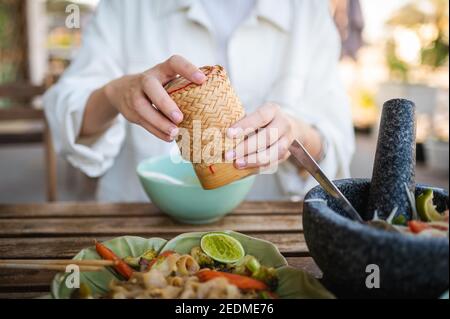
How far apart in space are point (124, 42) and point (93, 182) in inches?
76.9

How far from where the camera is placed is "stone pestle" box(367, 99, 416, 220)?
702 millimetres

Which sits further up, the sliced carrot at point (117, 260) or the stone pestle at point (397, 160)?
the stone pestle at point (397, 160)

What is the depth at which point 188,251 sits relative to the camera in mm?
800

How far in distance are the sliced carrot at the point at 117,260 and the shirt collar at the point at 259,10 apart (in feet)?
3.48

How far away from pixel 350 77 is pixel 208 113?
6566mm

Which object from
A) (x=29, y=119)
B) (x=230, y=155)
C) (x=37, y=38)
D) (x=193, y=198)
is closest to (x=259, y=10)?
(x=193, y=198)

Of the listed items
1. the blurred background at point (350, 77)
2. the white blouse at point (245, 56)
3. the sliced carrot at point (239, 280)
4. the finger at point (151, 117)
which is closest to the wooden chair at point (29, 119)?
the blurred background at point (350, 77)

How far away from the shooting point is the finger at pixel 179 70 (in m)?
0.76

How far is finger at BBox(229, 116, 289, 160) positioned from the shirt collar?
29.9 inches

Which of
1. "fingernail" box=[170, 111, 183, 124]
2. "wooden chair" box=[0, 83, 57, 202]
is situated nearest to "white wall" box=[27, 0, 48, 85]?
"wooden chair" box=[0, 83, 57, 202]

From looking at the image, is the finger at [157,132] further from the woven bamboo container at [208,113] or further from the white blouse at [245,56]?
the white blouse at [245,56]
